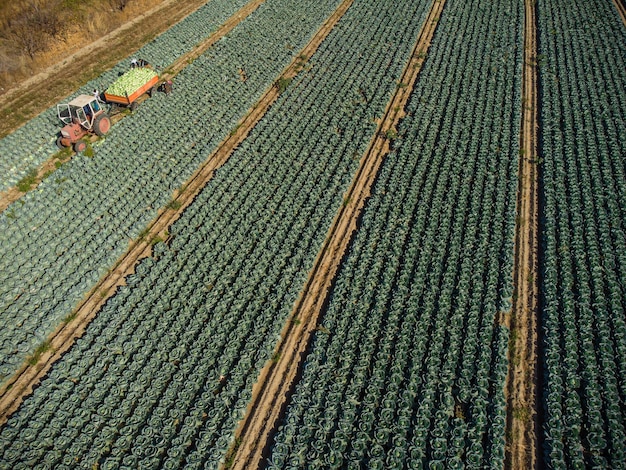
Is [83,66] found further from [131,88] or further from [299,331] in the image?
[299,331]

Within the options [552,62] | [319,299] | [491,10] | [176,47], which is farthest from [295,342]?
[491,10]

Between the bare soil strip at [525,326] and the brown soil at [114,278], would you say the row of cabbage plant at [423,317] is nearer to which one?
the bare soil strip at [525,326]

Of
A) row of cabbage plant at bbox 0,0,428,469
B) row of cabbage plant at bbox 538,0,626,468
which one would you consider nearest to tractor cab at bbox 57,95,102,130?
row of cabbage plant at bbox 0,0,428,469

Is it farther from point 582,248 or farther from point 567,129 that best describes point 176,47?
point 582,248

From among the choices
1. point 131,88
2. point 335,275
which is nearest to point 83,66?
point 131,88

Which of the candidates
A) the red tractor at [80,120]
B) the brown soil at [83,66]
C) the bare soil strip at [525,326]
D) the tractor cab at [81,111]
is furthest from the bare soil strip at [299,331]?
the brown soil at [83,66]

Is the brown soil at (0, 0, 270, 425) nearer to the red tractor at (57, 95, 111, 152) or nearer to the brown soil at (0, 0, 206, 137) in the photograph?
the red tractor at (57, 95, 111, 152)
